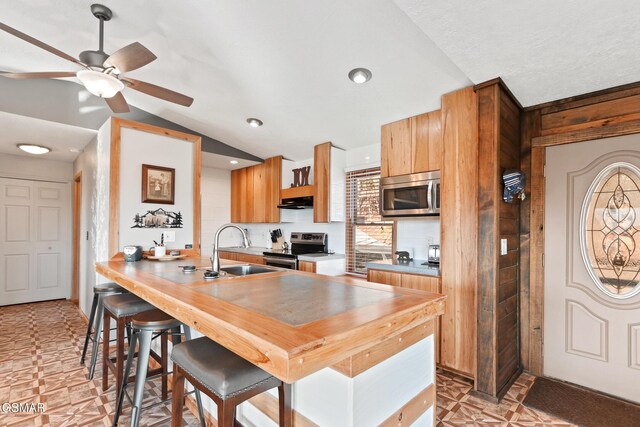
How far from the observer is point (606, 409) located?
2.11m

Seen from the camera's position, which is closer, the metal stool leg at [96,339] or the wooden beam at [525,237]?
the metal stool leg at [96,339]

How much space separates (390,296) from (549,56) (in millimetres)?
1803

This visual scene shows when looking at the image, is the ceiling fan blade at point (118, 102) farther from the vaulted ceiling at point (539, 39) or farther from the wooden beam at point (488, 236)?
the wooden beam at point (488, 236)

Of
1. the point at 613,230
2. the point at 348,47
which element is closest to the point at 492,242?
the point at 613,230

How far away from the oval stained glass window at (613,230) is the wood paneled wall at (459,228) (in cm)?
94

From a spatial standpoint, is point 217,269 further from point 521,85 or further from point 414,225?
point 521,85

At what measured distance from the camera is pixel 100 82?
2074mm

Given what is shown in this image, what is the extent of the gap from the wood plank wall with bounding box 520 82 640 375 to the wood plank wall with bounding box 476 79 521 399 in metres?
0.39

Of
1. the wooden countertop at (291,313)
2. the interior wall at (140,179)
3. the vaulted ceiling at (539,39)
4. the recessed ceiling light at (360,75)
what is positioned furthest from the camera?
the interior wall at (140,179)

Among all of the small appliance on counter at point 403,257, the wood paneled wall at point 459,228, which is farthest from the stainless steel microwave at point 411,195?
the small appliance on counter at point 403,257

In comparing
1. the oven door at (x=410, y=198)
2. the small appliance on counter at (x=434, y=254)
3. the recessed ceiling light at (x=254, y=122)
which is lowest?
the small appliance on counter at (x=434, y=254)

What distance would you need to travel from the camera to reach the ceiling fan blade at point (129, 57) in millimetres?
1904

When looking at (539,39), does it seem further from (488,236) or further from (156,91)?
(156,91)

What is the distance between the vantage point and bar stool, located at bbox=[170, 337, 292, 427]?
1.11m
